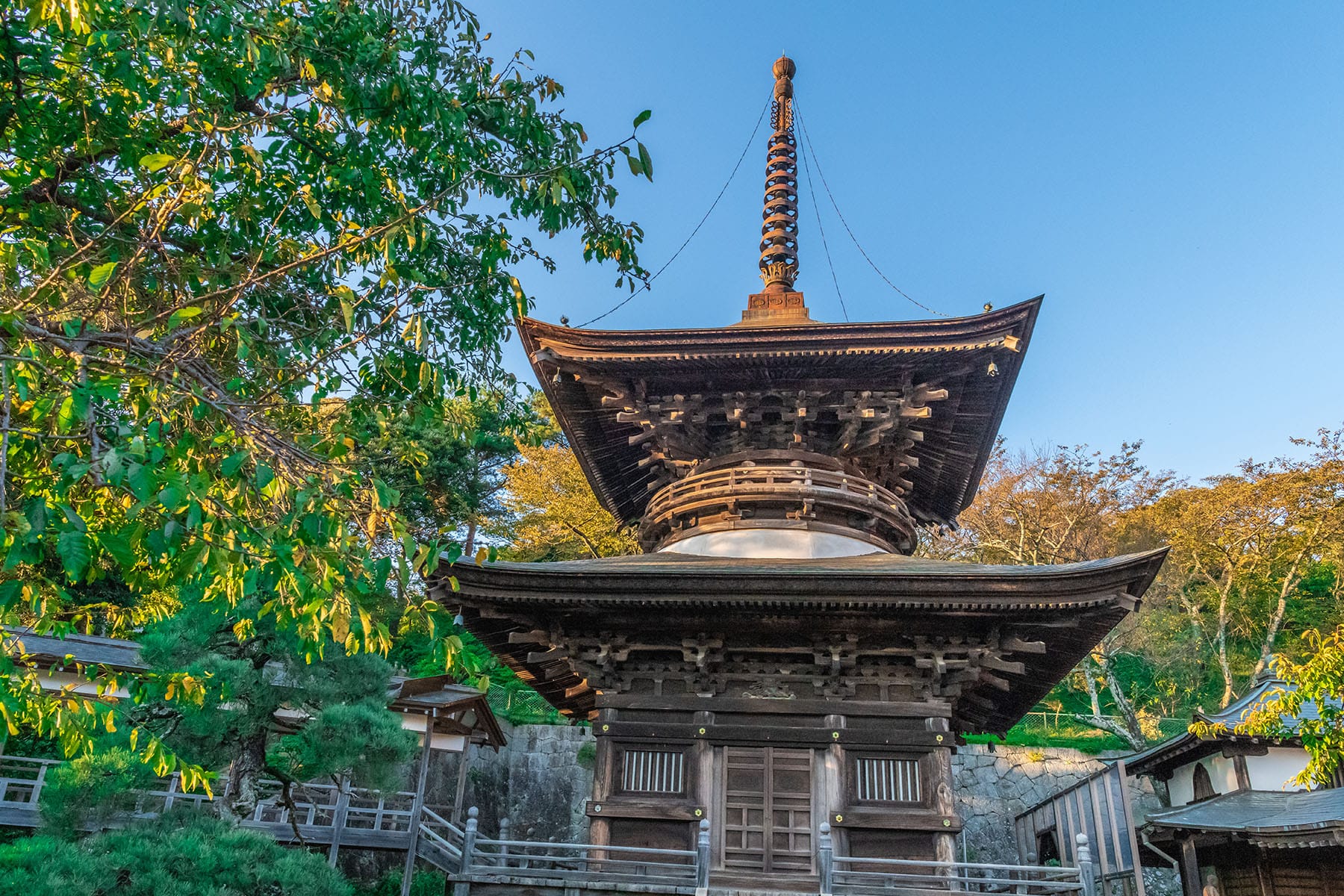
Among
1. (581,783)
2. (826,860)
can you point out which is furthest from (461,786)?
(826,860)

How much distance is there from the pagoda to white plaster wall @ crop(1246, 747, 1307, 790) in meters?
10.3

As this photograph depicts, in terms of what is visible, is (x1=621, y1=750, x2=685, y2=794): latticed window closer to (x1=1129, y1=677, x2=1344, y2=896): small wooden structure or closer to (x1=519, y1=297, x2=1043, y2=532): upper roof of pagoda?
(x1=519, y1=297, x2=1043, y2=532): upper roof of pagoda

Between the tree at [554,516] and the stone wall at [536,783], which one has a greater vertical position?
the tree at [554,516]

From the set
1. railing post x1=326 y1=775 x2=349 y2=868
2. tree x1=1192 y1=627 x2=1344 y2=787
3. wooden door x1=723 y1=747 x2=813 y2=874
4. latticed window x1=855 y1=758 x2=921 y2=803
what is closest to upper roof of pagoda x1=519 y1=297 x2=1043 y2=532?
latticed window x1=855 y1=758 x2=921 y2=803

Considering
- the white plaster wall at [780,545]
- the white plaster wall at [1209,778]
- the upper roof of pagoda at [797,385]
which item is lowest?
the white plaster wall at [1209,778]

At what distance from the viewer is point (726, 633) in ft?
32.9

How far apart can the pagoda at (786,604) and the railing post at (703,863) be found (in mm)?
502

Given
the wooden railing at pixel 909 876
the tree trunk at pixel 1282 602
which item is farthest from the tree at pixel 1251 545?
the wooden railing at pixel 909 876

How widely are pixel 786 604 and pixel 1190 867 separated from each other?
1427cm

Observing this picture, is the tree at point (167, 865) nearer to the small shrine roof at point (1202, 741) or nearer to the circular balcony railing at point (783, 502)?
the circular balcony railing at point (783, 502)

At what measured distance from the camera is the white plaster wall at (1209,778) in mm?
19406

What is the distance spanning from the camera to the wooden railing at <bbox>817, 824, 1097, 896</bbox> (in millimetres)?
8617

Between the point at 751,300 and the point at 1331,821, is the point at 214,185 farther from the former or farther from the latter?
the point at 1331,821

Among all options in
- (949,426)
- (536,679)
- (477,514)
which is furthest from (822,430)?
(477,514)
